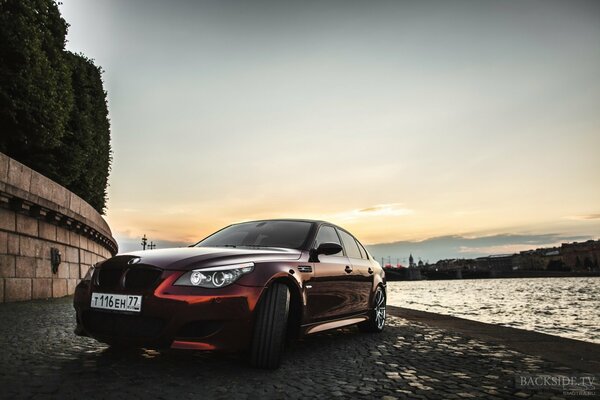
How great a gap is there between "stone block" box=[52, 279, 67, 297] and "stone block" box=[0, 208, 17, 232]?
2283 millimetres

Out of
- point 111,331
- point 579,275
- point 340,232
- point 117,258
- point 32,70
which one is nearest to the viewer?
point 111,331

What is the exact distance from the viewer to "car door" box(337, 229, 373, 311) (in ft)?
18.5

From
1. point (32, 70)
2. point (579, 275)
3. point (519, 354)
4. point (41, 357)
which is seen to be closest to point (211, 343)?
point (41, 357)

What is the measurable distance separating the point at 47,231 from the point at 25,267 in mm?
1248

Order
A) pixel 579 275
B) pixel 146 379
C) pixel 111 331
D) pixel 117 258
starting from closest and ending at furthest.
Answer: pixel 146 379, pixel 111 331, pixel 117 258, pixel 579 275

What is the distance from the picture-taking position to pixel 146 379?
323 centimetres

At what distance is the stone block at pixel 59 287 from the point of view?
10.7 m

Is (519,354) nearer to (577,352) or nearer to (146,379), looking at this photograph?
(577,352)

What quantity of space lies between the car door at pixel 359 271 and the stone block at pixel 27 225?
22.7 feet

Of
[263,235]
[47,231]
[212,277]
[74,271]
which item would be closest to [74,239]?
[74,271]

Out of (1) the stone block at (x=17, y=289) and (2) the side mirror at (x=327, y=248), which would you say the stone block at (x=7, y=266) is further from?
(2) the side mirror at (x=327, y=248)

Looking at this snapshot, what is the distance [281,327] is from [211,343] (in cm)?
57

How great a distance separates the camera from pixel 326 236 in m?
5.36

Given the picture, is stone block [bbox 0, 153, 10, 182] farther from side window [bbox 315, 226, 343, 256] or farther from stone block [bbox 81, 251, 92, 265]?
side window [bbox 315, 226, 343, 256]
